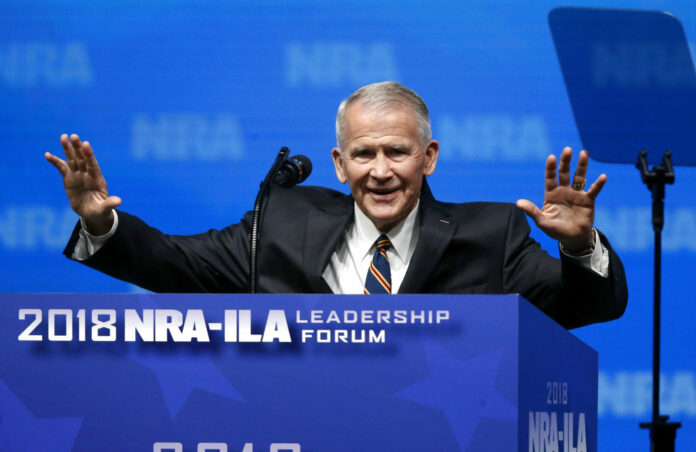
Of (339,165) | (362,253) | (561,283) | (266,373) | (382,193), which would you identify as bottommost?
(266,373)

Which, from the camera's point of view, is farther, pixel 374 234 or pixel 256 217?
pixel 374 234

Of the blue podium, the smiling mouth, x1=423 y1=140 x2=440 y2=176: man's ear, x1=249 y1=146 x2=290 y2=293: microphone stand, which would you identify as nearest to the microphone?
x1=249 y1=146 x2=290 y2=293: microphone stand

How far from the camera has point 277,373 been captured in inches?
53.4

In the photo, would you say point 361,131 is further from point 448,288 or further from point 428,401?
point 428,401

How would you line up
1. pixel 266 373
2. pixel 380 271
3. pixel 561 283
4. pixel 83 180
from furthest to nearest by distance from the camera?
1. pixel 380 271
2. pixel 561 283
3. pixel 83 180
4. pixel 266 373

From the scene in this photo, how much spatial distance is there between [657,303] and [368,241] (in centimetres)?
102

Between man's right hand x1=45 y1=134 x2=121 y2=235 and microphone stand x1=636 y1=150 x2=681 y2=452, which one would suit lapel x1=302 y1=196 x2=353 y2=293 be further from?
microphone stand x1=636 y1=150 x2=681 y2=452

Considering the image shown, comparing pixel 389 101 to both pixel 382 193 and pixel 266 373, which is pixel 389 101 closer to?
pixel 382 193

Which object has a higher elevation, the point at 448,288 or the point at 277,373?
the point at 448,288

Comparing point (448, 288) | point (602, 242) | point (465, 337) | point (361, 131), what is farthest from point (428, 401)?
point (361, 131)

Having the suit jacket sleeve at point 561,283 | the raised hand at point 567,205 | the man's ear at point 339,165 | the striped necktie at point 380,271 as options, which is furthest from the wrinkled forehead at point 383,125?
the raised hand at point 567,205

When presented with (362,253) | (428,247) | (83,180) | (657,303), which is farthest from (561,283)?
(83,180)

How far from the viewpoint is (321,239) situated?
2.21 meters

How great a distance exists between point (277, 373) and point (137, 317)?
218mm
